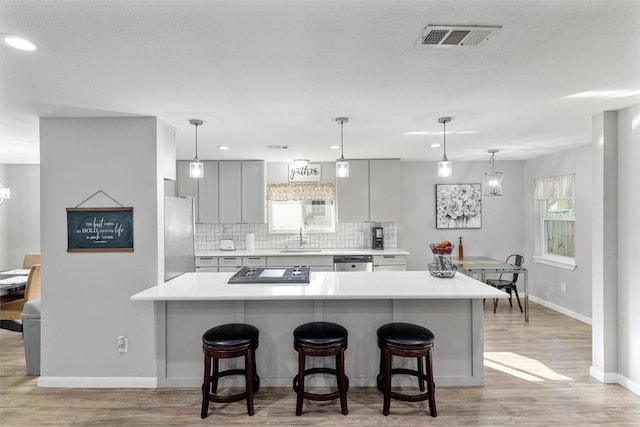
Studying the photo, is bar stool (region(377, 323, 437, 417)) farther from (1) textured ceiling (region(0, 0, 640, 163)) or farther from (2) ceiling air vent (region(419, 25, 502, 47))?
(2) ceiling air vent (region(419, 25, 502, 47))

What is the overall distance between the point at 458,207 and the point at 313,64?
15.6 feet

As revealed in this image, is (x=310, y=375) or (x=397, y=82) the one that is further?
(x=310, y=375)

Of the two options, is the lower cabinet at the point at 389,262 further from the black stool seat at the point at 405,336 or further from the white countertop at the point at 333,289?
the black stool seat at the point at 405,336

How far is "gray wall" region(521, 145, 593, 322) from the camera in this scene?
4.71 meters

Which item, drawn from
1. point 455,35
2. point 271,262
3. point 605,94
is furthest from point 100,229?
point 605,94

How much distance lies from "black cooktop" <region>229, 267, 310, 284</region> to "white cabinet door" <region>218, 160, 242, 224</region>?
232cm

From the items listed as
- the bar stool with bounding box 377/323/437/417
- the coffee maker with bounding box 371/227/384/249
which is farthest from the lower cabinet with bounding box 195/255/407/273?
the bar stool with bounding box 377/323/437/417

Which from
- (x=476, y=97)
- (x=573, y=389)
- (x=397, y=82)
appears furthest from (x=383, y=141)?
(x=573, y=389)

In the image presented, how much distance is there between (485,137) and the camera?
4129 mm

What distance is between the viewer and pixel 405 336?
2594 millimetres

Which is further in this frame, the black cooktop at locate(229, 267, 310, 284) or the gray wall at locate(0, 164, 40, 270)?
the gray wall at locate(0, 164, 40, 270)

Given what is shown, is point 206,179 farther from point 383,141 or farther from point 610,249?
point 610,249

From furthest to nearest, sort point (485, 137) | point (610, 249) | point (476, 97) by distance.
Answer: point (485, 137)
point (610, 249)
point (476, 97)

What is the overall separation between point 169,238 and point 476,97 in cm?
286
